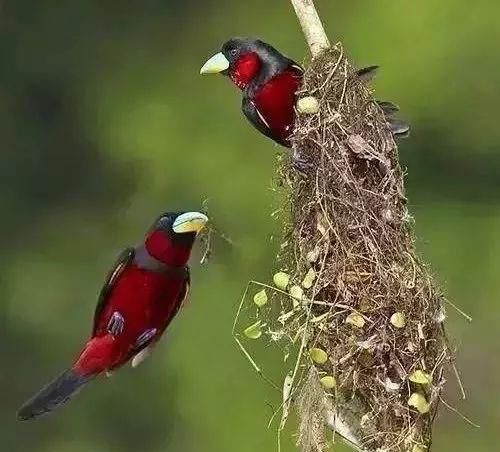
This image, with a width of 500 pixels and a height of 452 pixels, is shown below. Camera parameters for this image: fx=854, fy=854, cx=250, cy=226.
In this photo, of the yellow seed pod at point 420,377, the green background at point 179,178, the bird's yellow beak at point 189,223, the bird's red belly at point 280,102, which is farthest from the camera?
the green background at point 179,178

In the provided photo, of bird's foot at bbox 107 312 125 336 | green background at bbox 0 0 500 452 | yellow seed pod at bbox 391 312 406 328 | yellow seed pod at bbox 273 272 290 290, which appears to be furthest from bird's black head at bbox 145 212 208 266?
green background at bbox 0 0 500 452

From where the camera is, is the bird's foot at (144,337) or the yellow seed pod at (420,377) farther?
the bird's foot at (144,337)

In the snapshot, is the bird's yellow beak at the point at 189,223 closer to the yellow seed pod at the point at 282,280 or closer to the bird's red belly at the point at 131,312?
the bird's red belly at the point at 131,312

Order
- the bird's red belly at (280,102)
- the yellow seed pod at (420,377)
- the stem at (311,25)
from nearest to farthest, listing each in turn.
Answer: the yellow seed pod at (420,377) < the stem at (311,25) < the bird's red belly at (280,102)

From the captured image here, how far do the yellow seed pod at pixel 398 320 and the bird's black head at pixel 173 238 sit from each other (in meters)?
0.45

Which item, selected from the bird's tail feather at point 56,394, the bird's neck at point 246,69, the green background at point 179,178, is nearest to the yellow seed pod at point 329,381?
the bird's neck at point 246,69

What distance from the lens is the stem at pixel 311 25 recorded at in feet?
3.56

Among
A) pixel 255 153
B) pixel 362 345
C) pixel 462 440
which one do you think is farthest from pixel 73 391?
pixel 462 440

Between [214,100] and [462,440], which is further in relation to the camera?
[214,100]

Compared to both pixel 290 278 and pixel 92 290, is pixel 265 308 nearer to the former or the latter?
pixel 290 278

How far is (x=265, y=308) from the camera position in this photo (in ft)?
3.76

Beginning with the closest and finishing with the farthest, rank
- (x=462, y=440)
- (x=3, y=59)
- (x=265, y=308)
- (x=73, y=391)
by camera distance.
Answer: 1. (x=265, y=308)
2. (x=73, y=391)
3. (x=462, y=440)
4. (x=3, y=59)

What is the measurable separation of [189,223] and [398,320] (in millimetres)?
466

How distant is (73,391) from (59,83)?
96 centimetres
